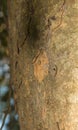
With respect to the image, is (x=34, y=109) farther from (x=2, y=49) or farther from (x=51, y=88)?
(x=2, y=49)

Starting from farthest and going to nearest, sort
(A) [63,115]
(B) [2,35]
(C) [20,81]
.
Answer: (B) [2,35]
(C) [20,81]
(A) [63,115]

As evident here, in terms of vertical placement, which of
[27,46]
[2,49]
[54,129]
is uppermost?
[27,46]

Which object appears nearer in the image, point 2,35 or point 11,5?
point 11,5

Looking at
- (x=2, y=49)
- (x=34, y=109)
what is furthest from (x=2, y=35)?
(x=34, y=109)

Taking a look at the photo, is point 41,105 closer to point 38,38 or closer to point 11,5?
point 38,38

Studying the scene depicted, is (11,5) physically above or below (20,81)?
above

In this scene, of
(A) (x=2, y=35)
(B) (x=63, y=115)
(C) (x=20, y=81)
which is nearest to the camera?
(B) (x=63, y=115)
